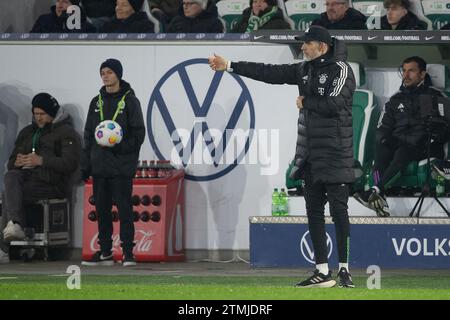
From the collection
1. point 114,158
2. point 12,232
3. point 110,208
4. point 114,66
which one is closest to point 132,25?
point 114,66

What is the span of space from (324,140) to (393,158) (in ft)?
12.7

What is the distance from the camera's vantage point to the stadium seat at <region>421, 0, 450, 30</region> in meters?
17.1

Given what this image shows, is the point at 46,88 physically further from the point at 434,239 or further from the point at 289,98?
the point at 434,239

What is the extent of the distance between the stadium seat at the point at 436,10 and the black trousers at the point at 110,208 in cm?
462

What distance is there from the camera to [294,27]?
1684 cm

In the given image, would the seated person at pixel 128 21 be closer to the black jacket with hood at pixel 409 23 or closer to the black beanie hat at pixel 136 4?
the black beanie hat at pixel 136 4

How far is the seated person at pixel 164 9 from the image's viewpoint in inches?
696

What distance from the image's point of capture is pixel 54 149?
16.2m

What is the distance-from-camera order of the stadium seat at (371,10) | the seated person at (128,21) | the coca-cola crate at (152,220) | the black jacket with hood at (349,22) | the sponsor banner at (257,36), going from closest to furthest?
the sponsor banner at (257,36)
the coca-cola crate at (152,220)
the black jacket with hood at (349,22)
the stadium seat at (371,10)
the seated person at (128,21)

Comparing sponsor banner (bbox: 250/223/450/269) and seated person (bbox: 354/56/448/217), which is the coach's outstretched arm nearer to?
sponsor banner (bbox: 250/223/450/269)

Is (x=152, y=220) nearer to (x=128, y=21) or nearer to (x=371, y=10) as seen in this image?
(x=128, y=21)

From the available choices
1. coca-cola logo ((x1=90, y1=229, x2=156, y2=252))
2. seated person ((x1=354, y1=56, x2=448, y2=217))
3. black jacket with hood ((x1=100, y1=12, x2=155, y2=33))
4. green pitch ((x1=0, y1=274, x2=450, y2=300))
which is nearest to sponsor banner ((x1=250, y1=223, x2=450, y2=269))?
seated person ((x1=354, y1=56, x2=448, y2=217))

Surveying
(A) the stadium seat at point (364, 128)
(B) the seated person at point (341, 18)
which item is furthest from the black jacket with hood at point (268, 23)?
(A) the stadium seat at point (364, 128)

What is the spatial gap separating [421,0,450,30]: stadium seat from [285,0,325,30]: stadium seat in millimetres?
1289
